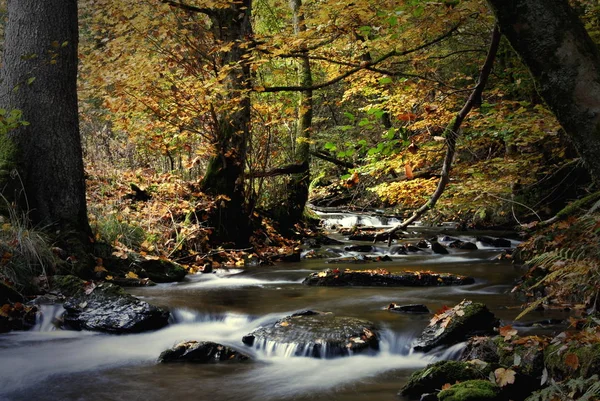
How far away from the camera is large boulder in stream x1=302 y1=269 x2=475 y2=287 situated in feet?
27.5

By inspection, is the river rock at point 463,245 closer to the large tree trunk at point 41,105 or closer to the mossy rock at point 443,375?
the large tree trunk at point 41,105

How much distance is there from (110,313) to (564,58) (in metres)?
5.54

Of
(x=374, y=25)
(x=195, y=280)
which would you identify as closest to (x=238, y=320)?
(x=195, y=280)

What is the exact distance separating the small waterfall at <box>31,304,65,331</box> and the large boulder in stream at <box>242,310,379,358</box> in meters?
2.18

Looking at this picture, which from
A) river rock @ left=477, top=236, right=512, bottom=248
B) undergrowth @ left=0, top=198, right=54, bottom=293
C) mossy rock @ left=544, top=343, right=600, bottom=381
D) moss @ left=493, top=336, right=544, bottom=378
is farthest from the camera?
river rock @ left=477, top=236, right=512, bottom=248

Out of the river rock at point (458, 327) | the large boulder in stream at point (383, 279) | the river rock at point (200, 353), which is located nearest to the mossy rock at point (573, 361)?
the river rock at point (458, 327)

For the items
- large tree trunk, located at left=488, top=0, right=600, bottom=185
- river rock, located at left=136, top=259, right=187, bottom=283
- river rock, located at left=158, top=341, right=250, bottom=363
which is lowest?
river rock, located at left=158, top=341, right=250, bottom=363

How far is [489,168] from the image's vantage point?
10.0m

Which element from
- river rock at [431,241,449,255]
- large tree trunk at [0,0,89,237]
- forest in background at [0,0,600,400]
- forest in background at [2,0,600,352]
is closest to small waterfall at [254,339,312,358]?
forest in background at [0,0,600,400]

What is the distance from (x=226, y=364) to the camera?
5.29m

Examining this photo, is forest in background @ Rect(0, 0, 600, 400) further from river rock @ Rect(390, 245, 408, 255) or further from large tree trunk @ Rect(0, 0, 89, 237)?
river rock @ Rect(390, 245, 408, 255)

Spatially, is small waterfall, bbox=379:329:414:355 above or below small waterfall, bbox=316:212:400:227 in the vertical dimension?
below

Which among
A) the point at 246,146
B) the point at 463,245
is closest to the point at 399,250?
the point at 463,245

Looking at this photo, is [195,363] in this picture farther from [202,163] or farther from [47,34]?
[202,163]
